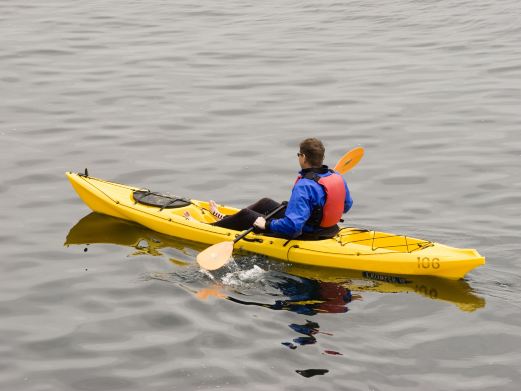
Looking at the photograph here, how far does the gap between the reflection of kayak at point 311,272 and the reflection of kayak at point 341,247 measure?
3.1 inches

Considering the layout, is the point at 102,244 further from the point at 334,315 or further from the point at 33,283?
the point at 334,315

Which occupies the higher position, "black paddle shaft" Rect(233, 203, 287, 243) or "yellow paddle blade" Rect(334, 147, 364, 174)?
"yellow paddle blade" Rect(334, 147, 364, 174)

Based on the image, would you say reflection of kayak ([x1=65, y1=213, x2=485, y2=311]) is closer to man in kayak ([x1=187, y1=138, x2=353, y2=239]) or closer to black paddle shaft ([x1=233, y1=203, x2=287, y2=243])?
man in kayak ([x1=187, y1=138, x2=353, y2=239])

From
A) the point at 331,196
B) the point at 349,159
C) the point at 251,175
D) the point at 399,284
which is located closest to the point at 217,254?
the point at 331,196

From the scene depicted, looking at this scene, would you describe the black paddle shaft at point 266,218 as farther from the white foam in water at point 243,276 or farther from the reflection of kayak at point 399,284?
the reflection of kayak at point 399,284

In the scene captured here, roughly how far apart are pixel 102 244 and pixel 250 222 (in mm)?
1966

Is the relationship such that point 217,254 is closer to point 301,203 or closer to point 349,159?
point 301,203

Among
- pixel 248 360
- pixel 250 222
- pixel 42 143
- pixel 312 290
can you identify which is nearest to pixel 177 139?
pixel 42 143

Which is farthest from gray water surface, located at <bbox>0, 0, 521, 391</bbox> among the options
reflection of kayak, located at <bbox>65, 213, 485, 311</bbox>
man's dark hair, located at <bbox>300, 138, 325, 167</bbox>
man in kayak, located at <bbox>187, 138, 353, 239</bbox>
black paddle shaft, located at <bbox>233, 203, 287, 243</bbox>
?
man's dark hair, located at <bbox>300, 138, 325, 167</bbox>

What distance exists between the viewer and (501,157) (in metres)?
13.8

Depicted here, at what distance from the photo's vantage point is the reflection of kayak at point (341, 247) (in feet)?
31.1

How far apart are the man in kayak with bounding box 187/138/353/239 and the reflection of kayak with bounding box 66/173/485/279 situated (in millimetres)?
152

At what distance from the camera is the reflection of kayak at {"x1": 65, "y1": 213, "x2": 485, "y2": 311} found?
9.37m

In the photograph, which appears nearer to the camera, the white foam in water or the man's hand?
the white foam in water
